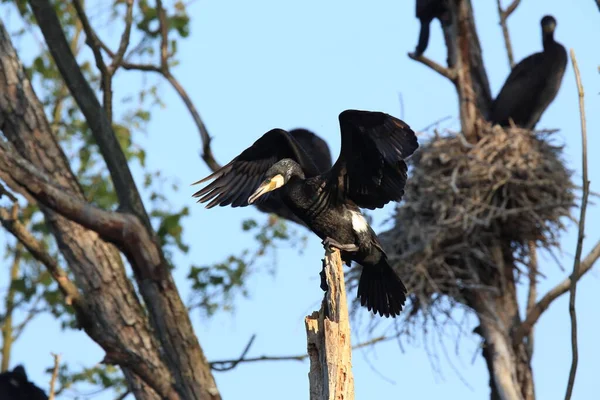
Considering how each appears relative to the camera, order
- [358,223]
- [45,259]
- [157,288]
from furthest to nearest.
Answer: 1. [157,288]
2. [45,259]
3. [358,223]

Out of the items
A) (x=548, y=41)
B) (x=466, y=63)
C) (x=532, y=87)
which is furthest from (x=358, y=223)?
(x=548, y=41)

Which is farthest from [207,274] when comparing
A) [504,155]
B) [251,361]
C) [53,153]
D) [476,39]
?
[476,39]

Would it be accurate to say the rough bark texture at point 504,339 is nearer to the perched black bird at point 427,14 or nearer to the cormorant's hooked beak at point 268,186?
the perched black bird at point 427,14

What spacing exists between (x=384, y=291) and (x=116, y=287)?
1.82 metres

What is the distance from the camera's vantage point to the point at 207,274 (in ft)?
25.4

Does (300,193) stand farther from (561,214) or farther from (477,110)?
(477,110)

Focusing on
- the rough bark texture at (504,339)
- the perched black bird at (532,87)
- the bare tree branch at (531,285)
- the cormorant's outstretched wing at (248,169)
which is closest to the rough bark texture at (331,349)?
the cormorant's outstretched wing at (248,169)

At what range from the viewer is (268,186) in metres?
4.75

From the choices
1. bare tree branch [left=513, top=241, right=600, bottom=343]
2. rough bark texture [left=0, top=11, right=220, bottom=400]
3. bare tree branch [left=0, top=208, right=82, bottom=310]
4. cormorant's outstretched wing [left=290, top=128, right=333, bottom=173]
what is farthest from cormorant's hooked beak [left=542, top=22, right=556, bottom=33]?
bare tree branch [left=0, top=208, right=82, bottom=310]

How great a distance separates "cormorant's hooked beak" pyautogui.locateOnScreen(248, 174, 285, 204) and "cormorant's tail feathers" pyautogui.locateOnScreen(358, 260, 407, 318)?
2.13ft

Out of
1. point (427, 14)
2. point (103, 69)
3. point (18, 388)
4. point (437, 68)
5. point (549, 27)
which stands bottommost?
point (18, 388)

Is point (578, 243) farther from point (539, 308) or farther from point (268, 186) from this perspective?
A: point (539, 308)

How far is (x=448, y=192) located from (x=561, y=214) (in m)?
0.92

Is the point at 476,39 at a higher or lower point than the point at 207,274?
higher
